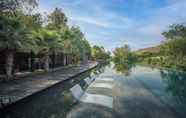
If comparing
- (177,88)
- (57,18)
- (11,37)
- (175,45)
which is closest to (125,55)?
(57,18)

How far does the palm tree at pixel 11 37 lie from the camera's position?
1075cm

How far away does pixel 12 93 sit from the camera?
24.8 ft

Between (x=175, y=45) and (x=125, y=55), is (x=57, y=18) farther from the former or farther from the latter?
(x=125, y=55)

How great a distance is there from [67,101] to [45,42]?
10760 mm

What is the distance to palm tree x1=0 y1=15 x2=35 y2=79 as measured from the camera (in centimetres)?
1075

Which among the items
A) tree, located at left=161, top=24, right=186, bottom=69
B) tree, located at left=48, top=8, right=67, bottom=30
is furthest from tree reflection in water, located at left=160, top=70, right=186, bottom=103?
tree, located at left=48, top=8, right=67, bottom=30

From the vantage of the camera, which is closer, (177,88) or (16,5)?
(16,5)

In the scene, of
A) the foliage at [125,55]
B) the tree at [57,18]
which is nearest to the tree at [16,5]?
the tree at [57,18]

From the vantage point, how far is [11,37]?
36.0ft

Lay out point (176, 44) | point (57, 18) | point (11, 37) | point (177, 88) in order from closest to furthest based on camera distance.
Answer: point (11, 37)
point (177, 88)
point (176, 44)
point (57, 18)

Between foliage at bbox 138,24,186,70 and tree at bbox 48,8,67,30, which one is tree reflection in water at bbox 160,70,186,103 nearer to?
foliage at bbox 138,24,186,70

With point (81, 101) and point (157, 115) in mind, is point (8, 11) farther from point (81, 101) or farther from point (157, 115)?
point (157, 115)

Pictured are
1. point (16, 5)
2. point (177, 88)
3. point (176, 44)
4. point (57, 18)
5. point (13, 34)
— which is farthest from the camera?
point (57, 18)

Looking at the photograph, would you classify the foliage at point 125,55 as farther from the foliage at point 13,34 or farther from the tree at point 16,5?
the tree at point 16,5
